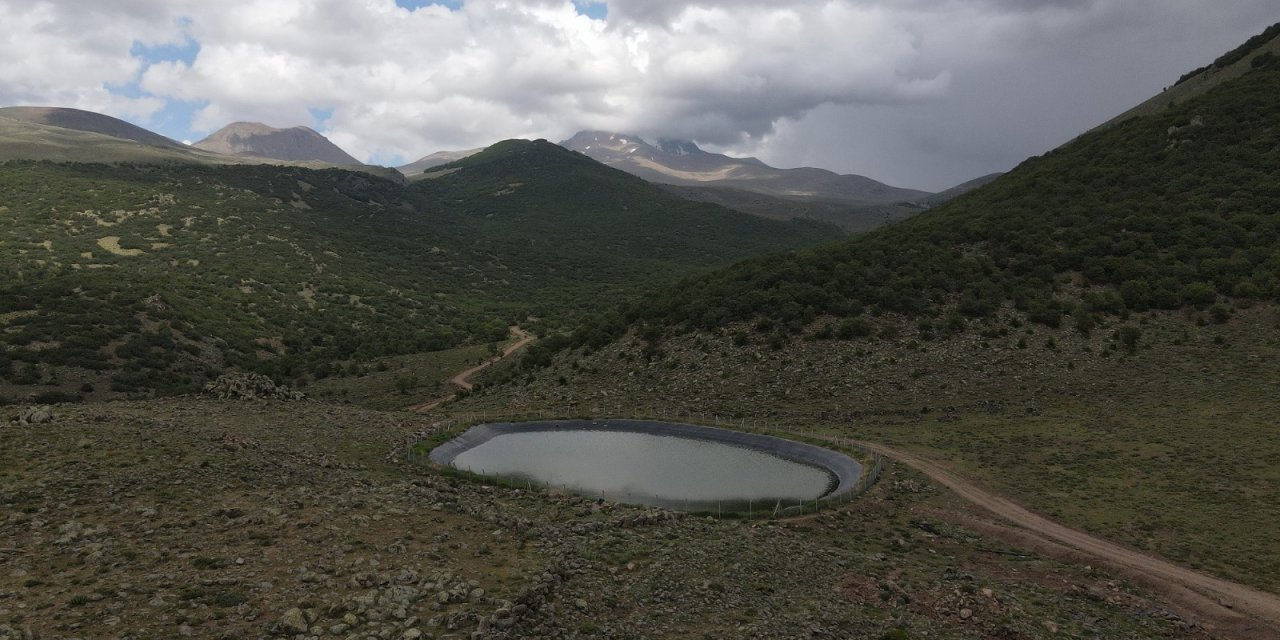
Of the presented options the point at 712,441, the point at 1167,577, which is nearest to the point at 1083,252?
the point at 712,441

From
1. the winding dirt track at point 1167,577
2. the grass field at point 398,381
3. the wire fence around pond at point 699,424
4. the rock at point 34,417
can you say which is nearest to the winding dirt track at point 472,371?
the grass field at point 398,381

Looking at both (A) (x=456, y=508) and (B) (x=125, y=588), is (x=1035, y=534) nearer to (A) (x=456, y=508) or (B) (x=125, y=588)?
(A) (x=456, y=508)

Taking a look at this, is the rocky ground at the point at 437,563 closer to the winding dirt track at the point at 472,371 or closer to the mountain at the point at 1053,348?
the mountain at the point at 1053,348

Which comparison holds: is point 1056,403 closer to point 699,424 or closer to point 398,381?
point 699,424

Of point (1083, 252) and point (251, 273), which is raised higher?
point (1083, 252)

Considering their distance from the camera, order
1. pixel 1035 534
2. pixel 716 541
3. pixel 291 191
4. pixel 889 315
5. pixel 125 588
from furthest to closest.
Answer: pixel 291 191 → pixel 889 315 → pixel 1035 534 → pixel 716 541 → pixel 125 588

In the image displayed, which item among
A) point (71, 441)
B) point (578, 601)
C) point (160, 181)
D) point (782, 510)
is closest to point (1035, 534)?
point (782, 510)
